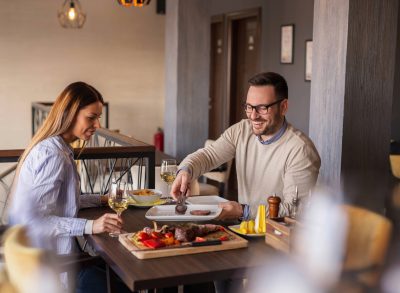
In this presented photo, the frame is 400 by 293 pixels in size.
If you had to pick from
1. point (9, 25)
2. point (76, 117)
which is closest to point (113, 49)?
point (9, 25)

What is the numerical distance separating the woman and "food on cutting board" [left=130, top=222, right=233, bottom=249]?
19 centimetres

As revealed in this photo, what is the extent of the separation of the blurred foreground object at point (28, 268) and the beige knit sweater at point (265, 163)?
1012mm

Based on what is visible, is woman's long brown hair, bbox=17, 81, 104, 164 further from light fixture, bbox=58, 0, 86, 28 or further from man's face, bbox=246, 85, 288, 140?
light fixture, bbox=58, 0, 86, 28

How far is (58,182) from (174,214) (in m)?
0.51

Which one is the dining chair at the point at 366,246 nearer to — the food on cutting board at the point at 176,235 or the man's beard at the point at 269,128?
the food on cutting board at the point at 176,235

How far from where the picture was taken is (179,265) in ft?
6.71

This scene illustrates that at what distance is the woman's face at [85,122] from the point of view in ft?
8.50

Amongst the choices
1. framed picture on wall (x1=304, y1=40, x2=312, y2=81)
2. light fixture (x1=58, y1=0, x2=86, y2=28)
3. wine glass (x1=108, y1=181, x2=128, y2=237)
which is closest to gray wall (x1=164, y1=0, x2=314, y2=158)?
framed picture on wall (x1=304, y1=40, x2=312, y2=81)

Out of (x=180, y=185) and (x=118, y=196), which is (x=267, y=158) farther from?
(x=118, y=196)

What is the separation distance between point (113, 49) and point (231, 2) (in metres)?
1.96

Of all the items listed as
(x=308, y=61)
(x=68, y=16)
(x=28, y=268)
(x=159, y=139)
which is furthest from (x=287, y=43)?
(x=28, y=268)

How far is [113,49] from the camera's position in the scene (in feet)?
31.2

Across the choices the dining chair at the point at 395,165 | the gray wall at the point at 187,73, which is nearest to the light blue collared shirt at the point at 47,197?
the dining chair at the point at 395,165

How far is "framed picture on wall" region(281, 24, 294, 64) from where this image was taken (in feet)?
23.9
